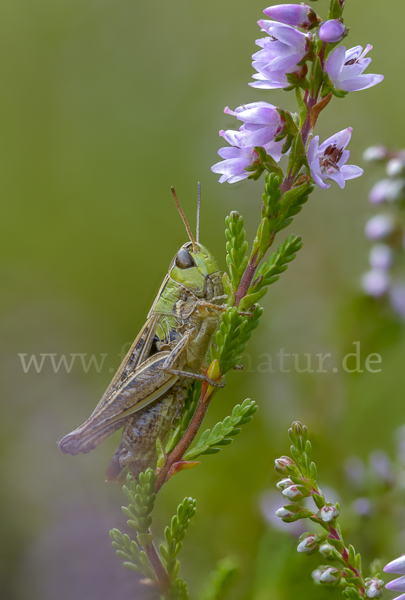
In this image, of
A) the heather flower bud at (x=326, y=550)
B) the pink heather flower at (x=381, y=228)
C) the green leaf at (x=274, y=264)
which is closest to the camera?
the heather flower bud at (x=326, y=550)

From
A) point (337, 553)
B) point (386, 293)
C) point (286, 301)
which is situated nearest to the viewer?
point (337, 553)

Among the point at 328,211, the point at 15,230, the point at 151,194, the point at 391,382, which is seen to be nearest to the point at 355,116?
the point at 328,211

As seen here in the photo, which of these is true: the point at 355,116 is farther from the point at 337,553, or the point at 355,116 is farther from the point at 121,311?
the point at 337,553

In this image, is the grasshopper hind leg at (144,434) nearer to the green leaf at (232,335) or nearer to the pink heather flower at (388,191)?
the green leaf at (232,335)

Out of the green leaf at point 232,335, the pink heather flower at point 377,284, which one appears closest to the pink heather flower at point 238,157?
the green leaf at point 232,335

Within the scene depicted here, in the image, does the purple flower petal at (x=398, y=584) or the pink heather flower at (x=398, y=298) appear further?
the pink heather flower at (x=398, y=298)

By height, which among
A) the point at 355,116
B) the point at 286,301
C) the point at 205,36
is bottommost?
the point at 286,301

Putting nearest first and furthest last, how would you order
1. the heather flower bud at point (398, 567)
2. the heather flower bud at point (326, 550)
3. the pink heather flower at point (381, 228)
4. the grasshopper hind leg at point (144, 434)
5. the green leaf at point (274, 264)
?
the heather flower bud at point (398, 567), the heather flower bud at point (326, 550), the green leaf at point (274, 264), the grasshopper hind leg at point (144, 434), the pink heather flower at point (381, 228)
